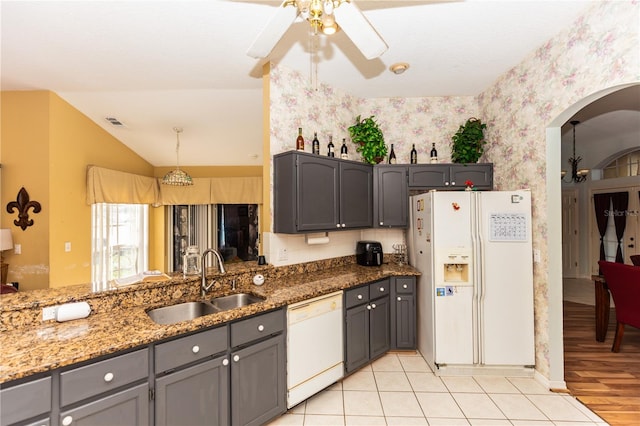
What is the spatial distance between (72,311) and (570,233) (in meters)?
8.91

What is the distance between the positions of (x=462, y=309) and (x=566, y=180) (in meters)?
6.11

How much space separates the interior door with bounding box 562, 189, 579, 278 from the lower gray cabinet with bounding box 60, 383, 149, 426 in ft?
27.7

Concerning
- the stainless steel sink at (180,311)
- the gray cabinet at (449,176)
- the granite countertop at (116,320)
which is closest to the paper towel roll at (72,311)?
the granite countertop at (116,320)

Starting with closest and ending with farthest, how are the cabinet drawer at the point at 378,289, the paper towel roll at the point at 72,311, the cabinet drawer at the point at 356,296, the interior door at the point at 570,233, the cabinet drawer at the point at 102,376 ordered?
the cabinet drawer at the point at 102,376 < the paper towel roll at the point at 72,311 < the cabinet drawer at the point at 356,296 < the cabinet drawer at the point at 378,289 < the interior door at the point at 570,233

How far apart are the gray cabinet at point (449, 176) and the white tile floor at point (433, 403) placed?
1.94 meters

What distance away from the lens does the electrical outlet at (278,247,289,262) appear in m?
2.88

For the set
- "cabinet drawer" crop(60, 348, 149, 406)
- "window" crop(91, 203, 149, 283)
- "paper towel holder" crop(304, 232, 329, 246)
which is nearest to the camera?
"cabinet drawer" crop(60, 348, 149, 406)

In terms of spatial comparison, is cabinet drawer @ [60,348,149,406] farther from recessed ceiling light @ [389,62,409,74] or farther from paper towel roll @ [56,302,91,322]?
recessed ceiling light @ [389,62,409,74]

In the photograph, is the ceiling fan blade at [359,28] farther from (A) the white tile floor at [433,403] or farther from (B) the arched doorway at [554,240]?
(A) the white tile floor at [433,403]

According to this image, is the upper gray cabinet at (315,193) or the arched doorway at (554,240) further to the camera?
the upper gray cabinet at (315,193)

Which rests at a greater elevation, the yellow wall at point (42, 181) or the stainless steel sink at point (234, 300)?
the yellow wall at point (42, 181)

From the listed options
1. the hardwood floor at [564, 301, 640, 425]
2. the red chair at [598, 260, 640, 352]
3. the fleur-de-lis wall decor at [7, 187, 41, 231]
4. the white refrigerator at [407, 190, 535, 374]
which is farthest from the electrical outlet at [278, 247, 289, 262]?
the red chair at [598, 260, 640, 352]

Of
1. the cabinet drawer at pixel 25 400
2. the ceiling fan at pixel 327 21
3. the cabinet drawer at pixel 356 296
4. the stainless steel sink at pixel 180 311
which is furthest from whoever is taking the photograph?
the cabinet drawer at pixel 356 296

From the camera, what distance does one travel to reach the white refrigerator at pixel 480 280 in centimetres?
265
